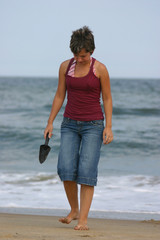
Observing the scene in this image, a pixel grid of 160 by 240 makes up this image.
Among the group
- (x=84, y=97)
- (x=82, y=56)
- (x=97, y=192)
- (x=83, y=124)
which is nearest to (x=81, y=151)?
(x=83, y=124)

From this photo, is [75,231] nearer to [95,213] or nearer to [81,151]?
[81,151]

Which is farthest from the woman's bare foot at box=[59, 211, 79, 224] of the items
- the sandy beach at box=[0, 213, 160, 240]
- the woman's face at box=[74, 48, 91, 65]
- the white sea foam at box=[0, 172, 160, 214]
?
the white sea foam at box=[0, 172, 160, 214]

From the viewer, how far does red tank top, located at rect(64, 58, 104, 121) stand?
372cm

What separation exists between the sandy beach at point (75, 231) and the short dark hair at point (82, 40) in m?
1.42

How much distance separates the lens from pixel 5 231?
143 inches

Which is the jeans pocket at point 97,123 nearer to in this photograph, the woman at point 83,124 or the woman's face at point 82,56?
the woman at point 83,124

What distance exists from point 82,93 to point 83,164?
22.7 inches

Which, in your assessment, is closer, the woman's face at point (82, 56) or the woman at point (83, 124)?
the woman's face at point (82, 56)

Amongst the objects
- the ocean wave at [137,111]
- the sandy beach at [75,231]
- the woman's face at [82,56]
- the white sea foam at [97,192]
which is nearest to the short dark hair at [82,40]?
the woman's face at [82,56]

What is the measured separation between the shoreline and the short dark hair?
233cm

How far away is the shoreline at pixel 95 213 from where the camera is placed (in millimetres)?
5285

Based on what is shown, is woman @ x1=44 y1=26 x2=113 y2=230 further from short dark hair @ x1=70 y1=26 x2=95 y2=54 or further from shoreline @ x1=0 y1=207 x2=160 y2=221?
shoreline @ x1=0 y1=207 x2=160 y2=221

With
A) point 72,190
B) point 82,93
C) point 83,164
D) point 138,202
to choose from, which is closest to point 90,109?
point 82,93

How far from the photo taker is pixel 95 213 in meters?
5.51
